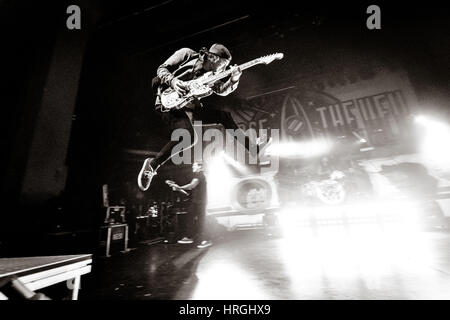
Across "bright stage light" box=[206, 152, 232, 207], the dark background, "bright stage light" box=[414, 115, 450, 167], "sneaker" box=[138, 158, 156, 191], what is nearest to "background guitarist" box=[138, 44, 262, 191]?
"sneaker" box=[138, 158, 156, 191]

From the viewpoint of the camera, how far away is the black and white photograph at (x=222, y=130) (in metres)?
2.77

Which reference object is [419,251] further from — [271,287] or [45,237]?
[45,237]

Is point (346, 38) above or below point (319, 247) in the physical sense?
above

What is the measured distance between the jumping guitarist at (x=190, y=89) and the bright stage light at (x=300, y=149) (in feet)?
1.42

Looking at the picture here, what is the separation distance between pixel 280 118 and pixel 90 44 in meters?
3.61

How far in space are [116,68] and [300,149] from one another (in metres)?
3.74

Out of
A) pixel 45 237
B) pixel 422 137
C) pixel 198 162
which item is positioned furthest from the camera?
pixel 198 162

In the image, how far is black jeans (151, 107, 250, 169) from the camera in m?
3.04

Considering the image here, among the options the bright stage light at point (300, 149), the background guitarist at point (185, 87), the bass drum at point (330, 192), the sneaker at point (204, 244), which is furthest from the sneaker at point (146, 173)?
the bass drum at point (330, 192)

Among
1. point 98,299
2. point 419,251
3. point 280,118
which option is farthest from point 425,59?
point 98,299

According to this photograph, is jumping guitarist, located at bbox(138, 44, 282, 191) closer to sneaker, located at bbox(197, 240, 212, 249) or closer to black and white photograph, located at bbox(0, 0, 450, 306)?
black and white photograph, located at bbox(0, 0, 450, 306)

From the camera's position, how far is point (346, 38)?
3.55 meters

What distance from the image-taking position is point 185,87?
3.22 m

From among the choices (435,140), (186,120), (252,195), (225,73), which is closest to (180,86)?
(186,120)
